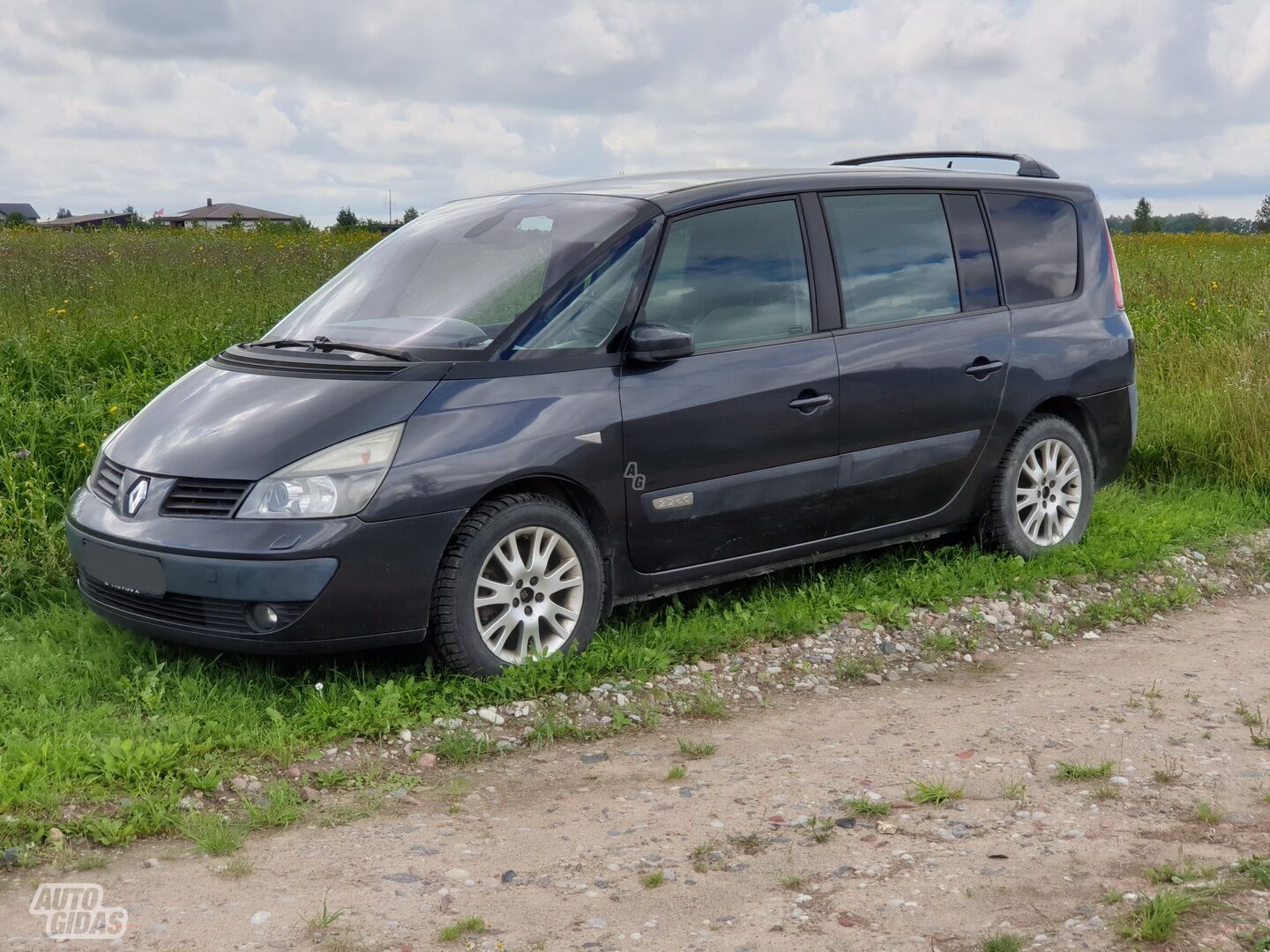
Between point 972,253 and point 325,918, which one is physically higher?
point 972,253

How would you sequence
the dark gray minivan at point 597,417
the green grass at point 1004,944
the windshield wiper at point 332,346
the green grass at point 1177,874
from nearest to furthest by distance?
the green grass at point 1004,944, the green grass at point 1177,874, the dark gray minivan at point 597,417, the windshield wiper at point 332,346

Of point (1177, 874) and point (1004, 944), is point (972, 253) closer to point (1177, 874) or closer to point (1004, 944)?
point (1177, 874)

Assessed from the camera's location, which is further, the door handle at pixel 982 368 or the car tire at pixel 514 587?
the door handle at pixel 982 368

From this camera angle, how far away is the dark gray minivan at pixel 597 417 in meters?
4.73

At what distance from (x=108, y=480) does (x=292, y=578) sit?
1148mm

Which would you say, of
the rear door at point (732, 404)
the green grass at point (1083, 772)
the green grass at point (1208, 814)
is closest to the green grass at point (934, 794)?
the green grass at point (1083, 772)

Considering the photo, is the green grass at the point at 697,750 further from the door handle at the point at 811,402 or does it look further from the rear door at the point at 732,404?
the door handle at the point at 811,402

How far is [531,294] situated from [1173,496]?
202 inches

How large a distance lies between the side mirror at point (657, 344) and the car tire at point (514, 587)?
26.1 inches

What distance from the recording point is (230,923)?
3443mm

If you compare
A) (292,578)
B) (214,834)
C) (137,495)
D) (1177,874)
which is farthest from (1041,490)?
(214,834)

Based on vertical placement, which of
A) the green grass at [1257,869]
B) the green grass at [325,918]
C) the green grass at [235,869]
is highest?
the green grass at [235,869]

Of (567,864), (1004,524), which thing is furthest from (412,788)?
(1004,524)

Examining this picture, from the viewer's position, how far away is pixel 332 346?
5.33 meters
